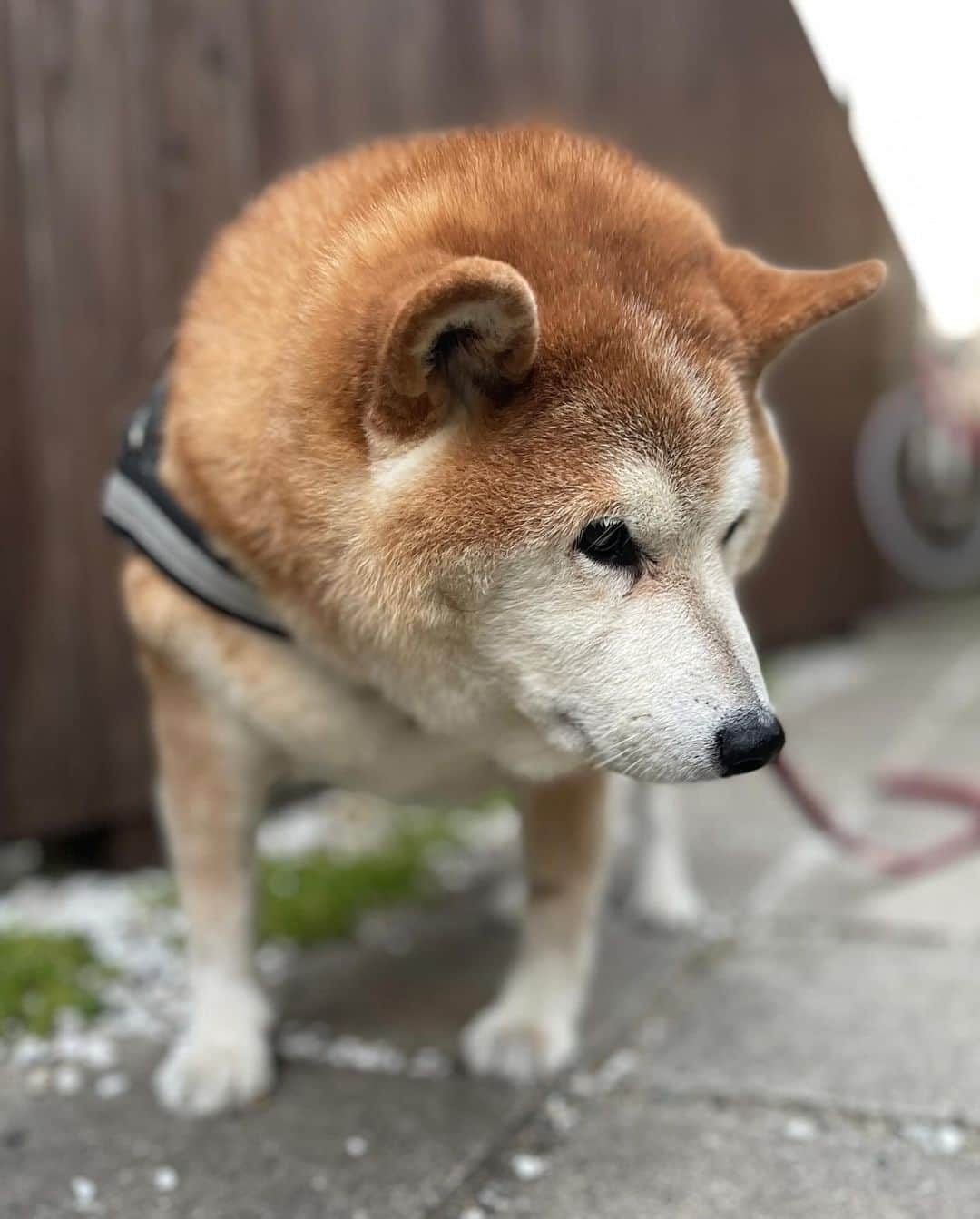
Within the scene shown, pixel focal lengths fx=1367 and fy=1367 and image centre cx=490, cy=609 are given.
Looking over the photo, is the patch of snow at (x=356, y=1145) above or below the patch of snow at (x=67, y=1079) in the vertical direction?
below

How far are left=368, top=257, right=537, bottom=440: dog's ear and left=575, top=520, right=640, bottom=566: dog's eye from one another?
0.60 ft

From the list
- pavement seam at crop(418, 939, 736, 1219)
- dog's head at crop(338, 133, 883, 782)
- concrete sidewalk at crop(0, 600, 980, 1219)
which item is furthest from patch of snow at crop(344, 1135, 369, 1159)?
dog's head at crop(338, 133, 883, 782)

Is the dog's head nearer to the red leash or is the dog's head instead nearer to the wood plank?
the red leash

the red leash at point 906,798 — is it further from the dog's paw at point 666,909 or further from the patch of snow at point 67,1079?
the patch of snow at point 67,1079

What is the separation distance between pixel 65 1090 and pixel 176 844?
1.31 feet

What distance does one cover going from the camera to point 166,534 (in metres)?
1.89

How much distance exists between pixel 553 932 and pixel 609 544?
0.85 m

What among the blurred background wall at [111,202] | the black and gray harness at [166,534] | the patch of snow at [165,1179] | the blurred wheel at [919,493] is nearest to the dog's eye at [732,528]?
the black and gray harness at [166,534]

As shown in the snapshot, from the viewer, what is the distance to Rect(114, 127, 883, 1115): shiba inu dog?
1496mm

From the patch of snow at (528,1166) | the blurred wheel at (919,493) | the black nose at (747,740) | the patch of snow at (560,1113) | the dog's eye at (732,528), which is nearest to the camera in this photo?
the black nose at (747,740)

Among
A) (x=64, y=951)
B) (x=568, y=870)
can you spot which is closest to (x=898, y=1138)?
(x=568, y=870)

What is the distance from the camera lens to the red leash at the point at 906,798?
2475 millimetres

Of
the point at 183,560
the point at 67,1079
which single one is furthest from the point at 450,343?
the point at 67,1079

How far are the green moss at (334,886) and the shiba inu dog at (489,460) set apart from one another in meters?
A: 0.94
